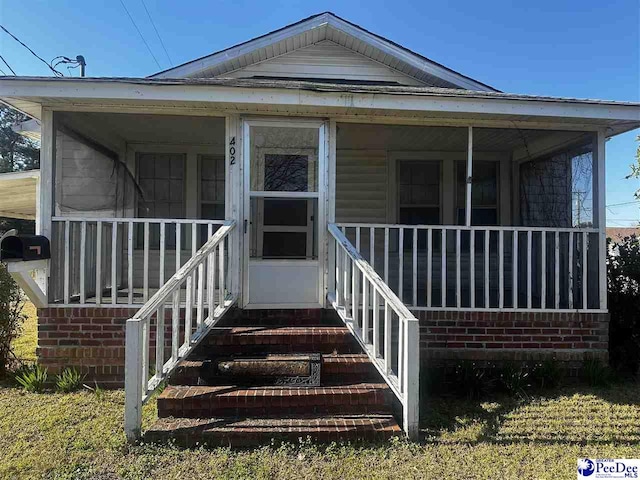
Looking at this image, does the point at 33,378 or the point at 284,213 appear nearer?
the point at 33,378

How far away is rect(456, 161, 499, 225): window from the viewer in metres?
6.86

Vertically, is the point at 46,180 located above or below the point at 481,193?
below

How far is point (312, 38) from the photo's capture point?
646 centimetres

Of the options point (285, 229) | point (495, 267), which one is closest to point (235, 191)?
point (285, 229)

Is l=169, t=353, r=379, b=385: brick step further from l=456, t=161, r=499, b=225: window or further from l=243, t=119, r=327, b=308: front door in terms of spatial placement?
l=456, t=161, r=499, b=225: window

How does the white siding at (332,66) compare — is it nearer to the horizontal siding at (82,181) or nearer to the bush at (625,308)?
the horizontal siding at (82,181)

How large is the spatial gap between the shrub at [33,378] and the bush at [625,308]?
6.70m

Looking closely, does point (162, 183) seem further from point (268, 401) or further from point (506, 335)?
point (506, 335)

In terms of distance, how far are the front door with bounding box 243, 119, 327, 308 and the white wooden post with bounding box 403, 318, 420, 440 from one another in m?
1.77

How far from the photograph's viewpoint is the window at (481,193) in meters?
6.86

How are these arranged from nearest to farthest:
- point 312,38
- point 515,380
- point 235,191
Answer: point 515,380, point 235,191, point 312,38

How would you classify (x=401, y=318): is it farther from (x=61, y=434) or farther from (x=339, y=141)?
(x=339, y=141)

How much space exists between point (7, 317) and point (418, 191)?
6179mm

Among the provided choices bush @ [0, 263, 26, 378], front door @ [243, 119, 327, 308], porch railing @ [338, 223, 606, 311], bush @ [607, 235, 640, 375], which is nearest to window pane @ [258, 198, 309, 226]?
front door @ [243, 119, 327, 308]
